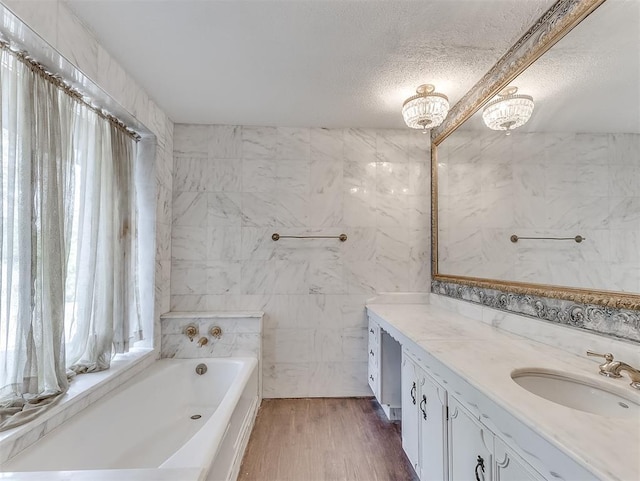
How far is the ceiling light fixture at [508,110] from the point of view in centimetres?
167

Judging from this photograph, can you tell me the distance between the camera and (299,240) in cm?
279

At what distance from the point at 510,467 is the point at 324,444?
4.87 ft

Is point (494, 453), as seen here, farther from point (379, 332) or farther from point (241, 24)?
point (241, 24)

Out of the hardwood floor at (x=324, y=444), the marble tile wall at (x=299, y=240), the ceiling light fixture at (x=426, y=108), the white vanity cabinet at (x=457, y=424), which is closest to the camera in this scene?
the white vanity cabinet at (x=457, y=424)

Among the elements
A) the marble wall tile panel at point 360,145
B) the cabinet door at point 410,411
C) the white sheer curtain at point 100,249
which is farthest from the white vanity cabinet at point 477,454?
the marble wall tile panel at point 360,145

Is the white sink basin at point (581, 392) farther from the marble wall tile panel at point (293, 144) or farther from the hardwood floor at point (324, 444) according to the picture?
the marble wall tile panel at point (293, 144)

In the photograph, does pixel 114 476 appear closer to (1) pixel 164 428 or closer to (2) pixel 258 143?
(1) pixel 164 428

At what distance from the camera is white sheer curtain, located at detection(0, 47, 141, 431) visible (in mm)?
1300

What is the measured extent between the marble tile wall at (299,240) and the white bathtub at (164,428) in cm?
51

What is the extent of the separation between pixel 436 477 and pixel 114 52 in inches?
111

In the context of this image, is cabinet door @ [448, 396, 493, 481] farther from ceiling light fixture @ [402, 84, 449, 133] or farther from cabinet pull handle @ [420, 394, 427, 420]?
ceiling light fixture @ [402, 84, 449, 133]

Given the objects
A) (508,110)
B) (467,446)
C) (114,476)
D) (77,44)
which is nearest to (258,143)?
(77,44)

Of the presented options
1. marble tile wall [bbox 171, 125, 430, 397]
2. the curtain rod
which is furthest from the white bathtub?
the curtain rod

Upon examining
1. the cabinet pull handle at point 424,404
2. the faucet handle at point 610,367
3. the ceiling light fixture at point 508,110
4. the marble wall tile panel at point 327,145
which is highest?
the marble wall tile panel at point 327,145
